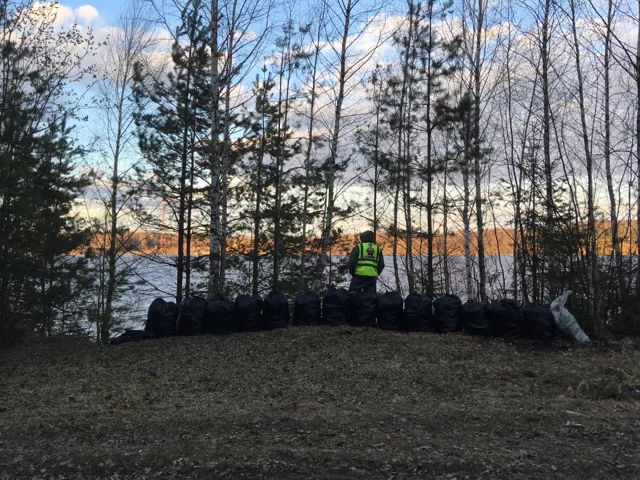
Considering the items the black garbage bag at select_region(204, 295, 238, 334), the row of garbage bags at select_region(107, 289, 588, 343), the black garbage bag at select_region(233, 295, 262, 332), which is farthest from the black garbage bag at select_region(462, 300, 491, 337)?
the black garbage bag at select_region(204, 295, 238, 334)

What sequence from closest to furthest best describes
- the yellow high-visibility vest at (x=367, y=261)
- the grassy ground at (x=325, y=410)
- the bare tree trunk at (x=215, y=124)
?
the grassy ground at (x=325, y=410), the yellow high-visibility vest at (x=367, y=261), the bare tree trunk at (x=215, y=124)

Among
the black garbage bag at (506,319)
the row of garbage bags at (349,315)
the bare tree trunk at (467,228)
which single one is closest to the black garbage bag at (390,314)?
the row of garbage bags at (349,315)

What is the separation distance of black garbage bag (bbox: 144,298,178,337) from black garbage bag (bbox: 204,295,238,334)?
1.87 ft

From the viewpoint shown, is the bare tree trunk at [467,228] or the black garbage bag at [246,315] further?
the bare tree trunk at [467,228]

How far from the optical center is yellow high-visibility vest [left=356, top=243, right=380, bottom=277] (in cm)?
941

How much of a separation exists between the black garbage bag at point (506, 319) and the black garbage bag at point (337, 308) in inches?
94.8

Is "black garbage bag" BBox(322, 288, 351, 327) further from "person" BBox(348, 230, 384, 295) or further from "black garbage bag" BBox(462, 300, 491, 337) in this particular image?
"black garbage bag" BBox(462, 300, 491, 337)

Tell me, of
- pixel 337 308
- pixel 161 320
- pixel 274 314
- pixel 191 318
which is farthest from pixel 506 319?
pixel 161 320

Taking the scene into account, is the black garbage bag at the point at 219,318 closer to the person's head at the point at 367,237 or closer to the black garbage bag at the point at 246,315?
the black garbage bag at the point at 246,315

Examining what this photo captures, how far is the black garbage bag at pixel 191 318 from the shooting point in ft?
28.1

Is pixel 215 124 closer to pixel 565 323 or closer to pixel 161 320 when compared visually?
pixel 161 320

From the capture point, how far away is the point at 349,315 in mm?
8984

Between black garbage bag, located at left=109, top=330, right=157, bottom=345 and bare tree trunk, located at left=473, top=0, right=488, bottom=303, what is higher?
bare tree trunk, located at left=473, top=0, right=488, bottom=303

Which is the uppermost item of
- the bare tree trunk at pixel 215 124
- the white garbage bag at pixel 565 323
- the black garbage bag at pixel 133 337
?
the bare tree trunk at pixel 215 124
